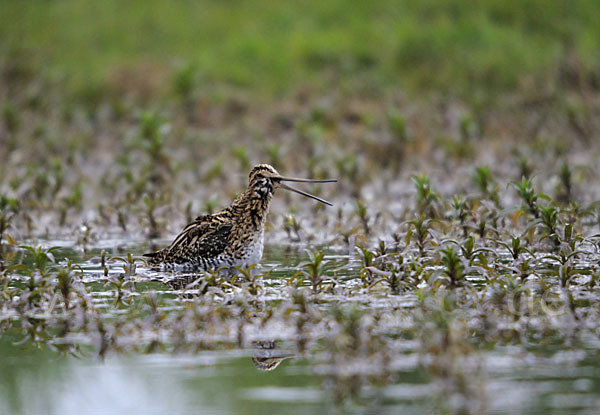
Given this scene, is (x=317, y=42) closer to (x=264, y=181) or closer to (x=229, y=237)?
(x=264, y=181)

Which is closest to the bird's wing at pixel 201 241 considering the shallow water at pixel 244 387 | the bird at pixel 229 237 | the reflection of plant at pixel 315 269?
the bird at pixel 229 237

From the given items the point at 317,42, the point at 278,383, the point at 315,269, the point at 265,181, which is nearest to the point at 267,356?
the point at 278,383

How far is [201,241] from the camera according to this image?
29.3 ft

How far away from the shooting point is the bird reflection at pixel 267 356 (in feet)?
19.0

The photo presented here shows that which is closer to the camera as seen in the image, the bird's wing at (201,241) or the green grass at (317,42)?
the bird's wing at (201,241)

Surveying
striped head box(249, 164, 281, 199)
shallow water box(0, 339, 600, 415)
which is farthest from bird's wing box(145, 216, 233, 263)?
shallow water box(0, 339, 600, 415)

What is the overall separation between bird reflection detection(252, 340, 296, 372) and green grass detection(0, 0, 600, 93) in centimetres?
1259

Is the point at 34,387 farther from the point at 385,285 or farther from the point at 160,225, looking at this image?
the point at 160,225

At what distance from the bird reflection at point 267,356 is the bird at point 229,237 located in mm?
2623

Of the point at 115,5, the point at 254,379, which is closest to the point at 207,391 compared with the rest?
the point at 254,379

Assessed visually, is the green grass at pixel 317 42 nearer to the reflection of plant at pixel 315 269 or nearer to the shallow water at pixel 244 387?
the reflection of plant at pixel 315 269

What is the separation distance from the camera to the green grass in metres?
18.7

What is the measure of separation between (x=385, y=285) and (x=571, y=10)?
1371 centimetres

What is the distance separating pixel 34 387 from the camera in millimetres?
5562
